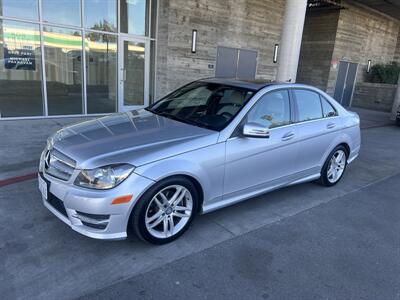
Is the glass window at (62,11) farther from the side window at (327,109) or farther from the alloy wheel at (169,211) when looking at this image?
the alloy wheel at (169,211)

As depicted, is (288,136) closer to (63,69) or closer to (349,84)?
(63,69)

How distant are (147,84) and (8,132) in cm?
464

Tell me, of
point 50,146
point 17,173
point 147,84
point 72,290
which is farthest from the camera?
point 147,84

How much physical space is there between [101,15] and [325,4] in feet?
34.5

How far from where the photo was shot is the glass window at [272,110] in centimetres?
369

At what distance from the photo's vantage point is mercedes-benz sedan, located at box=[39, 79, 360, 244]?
274 centimetres

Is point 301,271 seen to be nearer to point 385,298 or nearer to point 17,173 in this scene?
point 385,298

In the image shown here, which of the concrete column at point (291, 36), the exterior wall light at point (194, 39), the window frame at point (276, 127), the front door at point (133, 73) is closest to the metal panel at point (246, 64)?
the exterior wall light at point (194, 39)

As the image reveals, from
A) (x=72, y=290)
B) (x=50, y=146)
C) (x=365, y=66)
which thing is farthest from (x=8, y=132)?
(x=365, y=66)

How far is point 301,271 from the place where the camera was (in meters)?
2.88

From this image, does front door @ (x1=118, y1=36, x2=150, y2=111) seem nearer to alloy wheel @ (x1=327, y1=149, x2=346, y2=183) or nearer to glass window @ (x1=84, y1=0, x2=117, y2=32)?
glass window @ (x1=84, y1=0, x2=117, y2=32)

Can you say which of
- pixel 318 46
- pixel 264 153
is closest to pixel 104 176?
pixel 264 153

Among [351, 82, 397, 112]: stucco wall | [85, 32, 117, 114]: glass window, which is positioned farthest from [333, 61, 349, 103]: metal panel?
[85, 32, 117, 114]: glass window

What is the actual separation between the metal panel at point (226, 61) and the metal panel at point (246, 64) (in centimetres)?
21
